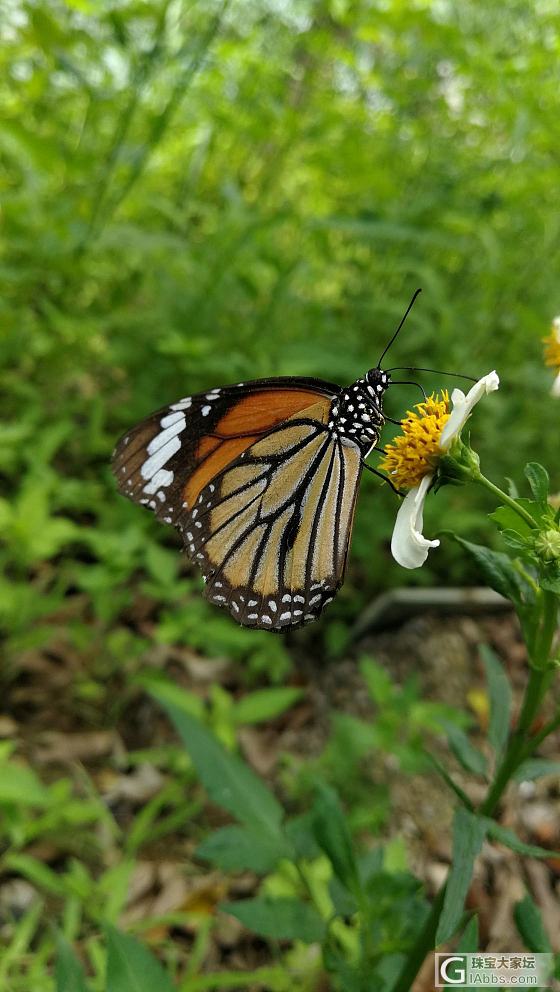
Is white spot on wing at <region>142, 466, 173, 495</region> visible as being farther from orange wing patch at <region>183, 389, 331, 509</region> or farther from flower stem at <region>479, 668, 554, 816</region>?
flower stem at <region>479, 668, 554, 816</region>

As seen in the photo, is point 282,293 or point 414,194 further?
point 414,194

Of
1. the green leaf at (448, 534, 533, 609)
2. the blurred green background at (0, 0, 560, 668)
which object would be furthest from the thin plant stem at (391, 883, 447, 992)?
the blurred green background at (0, 0, 560, 668)

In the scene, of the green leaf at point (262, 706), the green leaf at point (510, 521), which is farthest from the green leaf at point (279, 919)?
the green leaf at point (510, 521)

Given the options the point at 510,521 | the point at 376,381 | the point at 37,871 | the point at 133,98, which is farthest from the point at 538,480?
the point at 133,98

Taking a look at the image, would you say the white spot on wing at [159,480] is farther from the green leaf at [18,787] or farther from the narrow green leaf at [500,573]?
the narrow green leaf at [500,573]

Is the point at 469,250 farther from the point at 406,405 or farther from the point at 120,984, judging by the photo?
the point at 120,984

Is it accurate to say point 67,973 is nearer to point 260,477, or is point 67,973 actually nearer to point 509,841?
point 509,841

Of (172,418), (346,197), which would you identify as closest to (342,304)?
(346,197)

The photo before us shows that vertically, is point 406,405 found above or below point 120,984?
above
